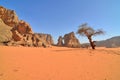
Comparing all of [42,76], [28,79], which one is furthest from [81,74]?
[28,79]

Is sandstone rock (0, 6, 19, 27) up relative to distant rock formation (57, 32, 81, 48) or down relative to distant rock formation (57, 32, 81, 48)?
up

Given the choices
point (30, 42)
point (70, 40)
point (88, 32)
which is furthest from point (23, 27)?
point (70, 40)

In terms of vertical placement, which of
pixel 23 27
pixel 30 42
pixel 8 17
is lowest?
pixel 30 42

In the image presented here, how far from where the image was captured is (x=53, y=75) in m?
6.61

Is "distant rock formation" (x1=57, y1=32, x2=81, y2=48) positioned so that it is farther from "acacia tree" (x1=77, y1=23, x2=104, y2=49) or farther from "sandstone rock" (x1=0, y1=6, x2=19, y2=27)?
"acacia tree" (x1=77, y1=23, x2=104, y2=49)

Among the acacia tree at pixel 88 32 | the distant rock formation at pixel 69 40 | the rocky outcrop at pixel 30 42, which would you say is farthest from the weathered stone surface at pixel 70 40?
the acacia tree at pixel 88 32

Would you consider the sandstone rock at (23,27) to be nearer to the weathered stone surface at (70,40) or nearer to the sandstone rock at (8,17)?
the sandstone rock at (8,17)

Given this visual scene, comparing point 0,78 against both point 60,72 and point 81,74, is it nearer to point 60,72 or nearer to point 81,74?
point 60,72

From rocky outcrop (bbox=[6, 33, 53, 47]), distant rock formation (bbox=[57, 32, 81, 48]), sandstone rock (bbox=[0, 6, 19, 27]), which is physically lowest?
rocky outcrop (bbox=[6, 33, 53, 47])

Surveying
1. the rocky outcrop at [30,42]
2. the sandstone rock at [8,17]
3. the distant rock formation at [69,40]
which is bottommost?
the rocky outcrop at [30,42]

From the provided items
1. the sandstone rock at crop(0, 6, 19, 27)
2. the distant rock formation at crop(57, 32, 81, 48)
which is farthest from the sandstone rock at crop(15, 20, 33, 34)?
the distant rock formation at crop(57, 32, 81, 48)

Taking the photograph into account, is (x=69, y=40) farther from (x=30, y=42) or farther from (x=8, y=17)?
(x=30, y=42)

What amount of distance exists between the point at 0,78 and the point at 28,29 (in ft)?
109

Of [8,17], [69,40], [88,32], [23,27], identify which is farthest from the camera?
[69,40]
